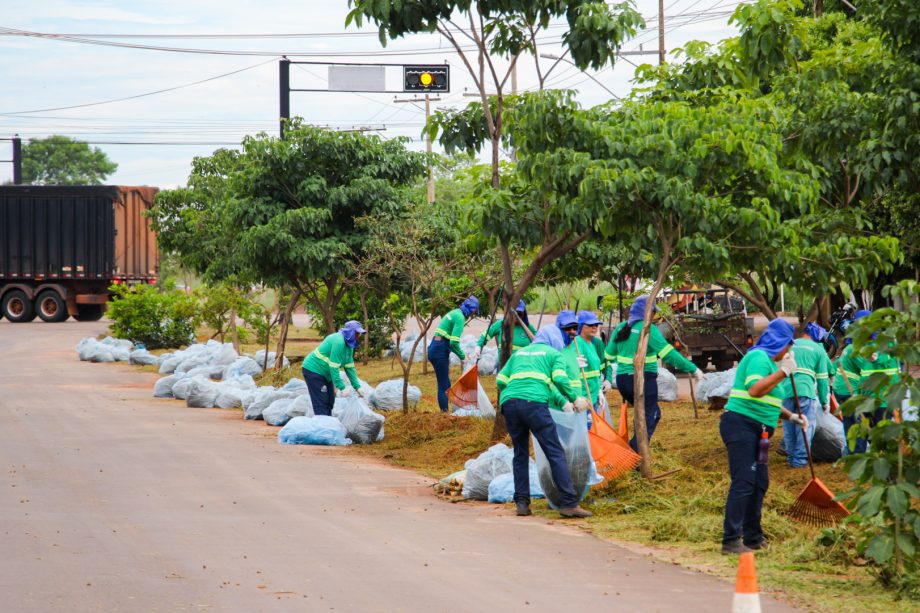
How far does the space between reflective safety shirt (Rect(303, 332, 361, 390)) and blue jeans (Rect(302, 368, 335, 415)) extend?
0.07 metres

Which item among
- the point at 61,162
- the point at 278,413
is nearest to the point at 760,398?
the point at 278,413

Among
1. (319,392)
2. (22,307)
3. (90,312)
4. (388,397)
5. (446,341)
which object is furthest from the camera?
(90,312)

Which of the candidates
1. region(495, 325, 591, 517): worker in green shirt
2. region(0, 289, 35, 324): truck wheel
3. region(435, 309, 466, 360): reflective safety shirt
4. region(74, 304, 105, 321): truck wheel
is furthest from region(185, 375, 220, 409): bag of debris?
region(74, 304, 105, 321): truck wheel

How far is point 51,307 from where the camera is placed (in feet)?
124

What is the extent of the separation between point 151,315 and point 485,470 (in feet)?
66.7

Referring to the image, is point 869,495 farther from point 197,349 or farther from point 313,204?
point 197,349

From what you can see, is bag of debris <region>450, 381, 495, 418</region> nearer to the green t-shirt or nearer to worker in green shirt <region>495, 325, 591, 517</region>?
worker in green shirt <region>495, 325, 591, 517</region>

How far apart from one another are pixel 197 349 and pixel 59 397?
4965 mm

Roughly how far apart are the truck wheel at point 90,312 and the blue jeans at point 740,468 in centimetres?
3415

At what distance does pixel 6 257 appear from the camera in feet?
120

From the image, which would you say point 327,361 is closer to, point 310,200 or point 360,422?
point 360,422

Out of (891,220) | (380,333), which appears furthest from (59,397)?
(891,220)

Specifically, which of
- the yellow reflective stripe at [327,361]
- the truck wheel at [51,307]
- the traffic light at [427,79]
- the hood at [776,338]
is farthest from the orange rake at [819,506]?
the truck wheel at [51,307]

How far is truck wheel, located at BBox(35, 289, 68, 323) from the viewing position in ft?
123
